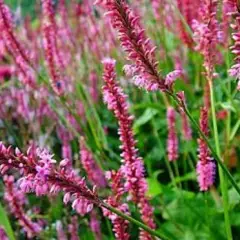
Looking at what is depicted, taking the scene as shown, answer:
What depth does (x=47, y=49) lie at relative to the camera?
214cm

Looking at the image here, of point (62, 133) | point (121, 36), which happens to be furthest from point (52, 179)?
point (62, 133)

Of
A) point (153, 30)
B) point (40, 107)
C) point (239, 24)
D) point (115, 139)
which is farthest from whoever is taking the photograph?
point (153, 30)

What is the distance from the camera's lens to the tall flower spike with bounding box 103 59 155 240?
1259mm

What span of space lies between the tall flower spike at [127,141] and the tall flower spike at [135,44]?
0.14 meters

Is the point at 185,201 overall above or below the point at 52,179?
below

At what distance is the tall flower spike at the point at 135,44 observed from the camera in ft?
3.36

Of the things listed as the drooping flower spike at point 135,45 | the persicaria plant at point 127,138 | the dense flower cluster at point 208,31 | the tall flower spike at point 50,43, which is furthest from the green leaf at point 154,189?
the drooping flower spike at point 135,45

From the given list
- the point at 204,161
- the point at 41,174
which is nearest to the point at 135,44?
the point at 41,174

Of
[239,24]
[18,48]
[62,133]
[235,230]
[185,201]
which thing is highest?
[18,48]

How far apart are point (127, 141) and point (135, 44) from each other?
342 mm

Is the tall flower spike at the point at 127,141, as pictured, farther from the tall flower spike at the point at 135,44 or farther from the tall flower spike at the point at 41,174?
the tall flower spike at the point at 41,174

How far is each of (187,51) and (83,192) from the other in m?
2.48

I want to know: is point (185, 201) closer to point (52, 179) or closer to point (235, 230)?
point (235, 230)

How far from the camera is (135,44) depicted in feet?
3.44
